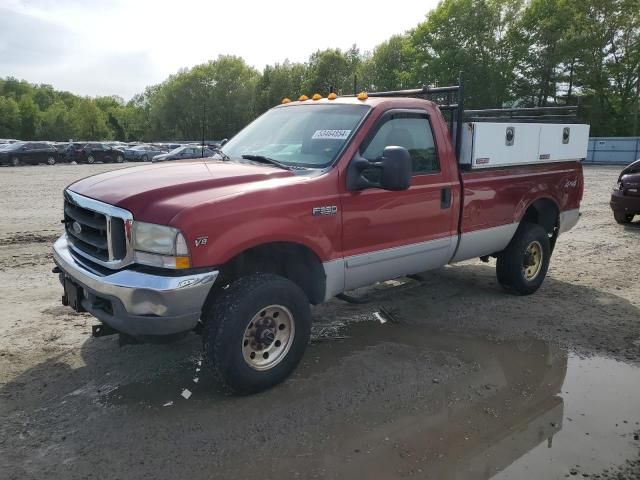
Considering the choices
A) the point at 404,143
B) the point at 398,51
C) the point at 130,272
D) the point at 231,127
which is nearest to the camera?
the point at 130,272

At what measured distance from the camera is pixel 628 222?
11328 mm

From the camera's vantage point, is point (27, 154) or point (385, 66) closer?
point (27, 154)

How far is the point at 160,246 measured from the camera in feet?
11.0

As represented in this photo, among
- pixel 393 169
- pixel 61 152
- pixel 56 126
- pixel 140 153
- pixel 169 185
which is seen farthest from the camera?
pixel 56 126

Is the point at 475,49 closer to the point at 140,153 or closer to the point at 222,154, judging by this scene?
the point at 140,153

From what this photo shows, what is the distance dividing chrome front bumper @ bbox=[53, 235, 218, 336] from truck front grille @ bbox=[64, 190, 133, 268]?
0.46ft

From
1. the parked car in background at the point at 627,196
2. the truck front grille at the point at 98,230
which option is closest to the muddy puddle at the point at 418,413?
the truck front grille at the point at 98,230

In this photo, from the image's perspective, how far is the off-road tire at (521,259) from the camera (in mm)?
6121

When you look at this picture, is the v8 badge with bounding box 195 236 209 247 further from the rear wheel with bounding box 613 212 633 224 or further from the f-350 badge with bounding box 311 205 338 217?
the rear wheel with bounding box 613 212 633 224

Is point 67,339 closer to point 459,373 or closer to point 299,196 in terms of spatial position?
point 299,196

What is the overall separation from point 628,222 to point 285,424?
10.3 meters

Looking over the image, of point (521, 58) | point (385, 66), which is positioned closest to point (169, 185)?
point (521, 58)

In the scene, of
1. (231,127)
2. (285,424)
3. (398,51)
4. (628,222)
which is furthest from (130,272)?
(231,127)

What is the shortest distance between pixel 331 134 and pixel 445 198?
1276 millimetres
